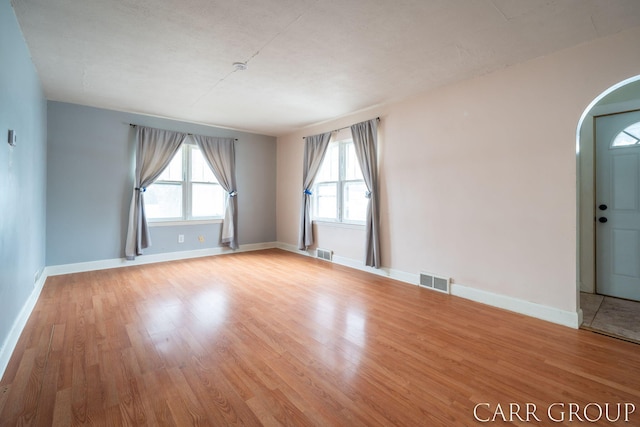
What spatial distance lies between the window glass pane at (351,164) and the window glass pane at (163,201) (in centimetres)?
315

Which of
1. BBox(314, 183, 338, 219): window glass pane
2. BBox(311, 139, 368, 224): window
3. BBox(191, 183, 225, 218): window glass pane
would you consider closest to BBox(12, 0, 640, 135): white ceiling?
BBox(311, 139, 368, 224): window

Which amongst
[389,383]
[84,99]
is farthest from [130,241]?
[389,383]

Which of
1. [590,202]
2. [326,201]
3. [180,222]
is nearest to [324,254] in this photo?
[326,201]

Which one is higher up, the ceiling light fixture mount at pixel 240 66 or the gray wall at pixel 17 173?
the ceiling light fixture mount at pixel 240 66

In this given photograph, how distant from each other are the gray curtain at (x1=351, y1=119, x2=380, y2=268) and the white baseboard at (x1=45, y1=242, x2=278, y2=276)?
2.96 m

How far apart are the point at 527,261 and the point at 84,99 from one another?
20.0 feet

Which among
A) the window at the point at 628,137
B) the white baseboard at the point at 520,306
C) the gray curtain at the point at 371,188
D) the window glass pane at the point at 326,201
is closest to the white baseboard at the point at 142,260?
the window glass pane at the point at 326,201

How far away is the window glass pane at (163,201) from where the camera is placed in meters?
4.88

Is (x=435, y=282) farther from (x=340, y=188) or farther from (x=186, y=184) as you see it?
(x=186, y=184)

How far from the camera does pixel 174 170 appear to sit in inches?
202

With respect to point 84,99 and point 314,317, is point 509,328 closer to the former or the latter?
point 314,317

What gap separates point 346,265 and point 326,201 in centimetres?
130

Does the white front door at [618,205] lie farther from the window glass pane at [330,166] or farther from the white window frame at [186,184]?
the white window frame at [186,184]

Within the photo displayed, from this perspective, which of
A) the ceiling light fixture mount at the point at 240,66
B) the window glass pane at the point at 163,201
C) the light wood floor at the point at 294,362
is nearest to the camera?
the light wood floor at the point at 294,362
